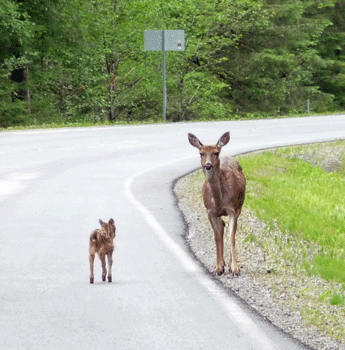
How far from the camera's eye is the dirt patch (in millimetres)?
5754

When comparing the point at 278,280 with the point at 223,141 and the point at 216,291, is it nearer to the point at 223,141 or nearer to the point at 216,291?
the point at 216,291

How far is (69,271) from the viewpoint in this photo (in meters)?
7.40

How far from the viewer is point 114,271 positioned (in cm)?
740

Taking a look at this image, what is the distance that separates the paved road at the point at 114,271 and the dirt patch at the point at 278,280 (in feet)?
0.58

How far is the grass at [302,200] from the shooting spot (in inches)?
335

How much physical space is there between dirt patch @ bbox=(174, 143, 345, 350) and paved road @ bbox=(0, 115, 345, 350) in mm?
176

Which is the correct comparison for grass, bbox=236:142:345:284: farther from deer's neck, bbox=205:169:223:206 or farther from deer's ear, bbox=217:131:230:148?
deer's ear, bbox=217:131:230:148

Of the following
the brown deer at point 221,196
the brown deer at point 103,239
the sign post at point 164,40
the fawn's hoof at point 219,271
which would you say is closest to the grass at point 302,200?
the fawn's hoof at point 219,271

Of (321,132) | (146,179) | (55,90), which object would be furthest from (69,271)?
(55,90)

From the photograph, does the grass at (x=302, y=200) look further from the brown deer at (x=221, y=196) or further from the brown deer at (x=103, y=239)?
the brown deer at (x=103, y=239)

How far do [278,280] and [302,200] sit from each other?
6365 millimetres

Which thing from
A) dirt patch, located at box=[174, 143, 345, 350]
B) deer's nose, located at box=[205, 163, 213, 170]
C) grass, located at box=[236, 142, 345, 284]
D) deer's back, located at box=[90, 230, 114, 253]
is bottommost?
grass, located at box=[236, 142, 345, 284]

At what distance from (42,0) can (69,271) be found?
92.0 feet

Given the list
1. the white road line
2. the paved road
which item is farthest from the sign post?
the white road line
